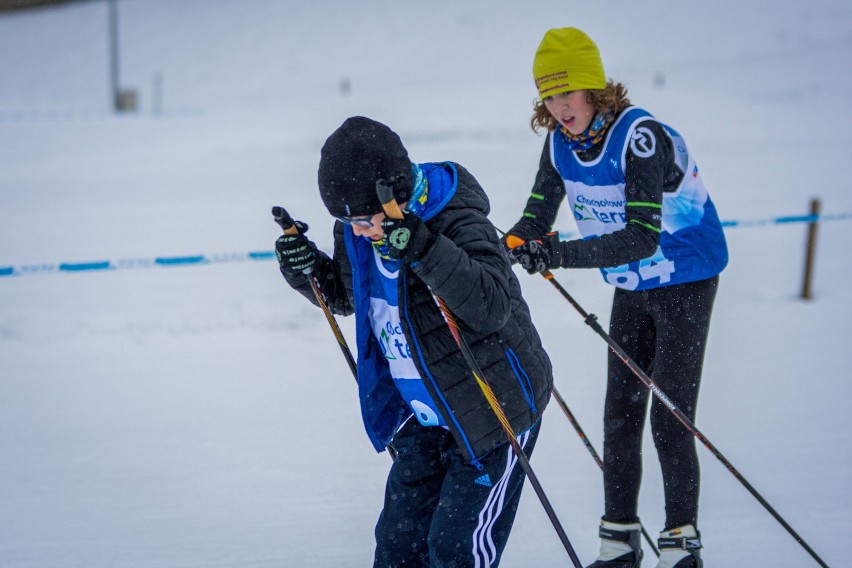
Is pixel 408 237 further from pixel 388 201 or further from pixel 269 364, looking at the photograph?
pixel 269 364

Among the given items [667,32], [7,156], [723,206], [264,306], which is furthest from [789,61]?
[264,306]

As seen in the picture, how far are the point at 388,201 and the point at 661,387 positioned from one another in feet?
4.50

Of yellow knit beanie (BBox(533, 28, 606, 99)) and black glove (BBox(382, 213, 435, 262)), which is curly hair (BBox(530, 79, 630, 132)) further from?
black glove (BBox(382, 213, 435, 262))

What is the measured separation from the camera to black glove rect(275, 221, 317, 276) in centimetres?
219

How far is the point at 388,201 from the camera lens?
68.6 inches

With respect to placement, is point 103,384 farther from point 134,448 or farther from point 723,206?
point 723,206

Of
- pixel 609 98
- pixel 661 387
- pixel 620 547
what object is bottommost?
pixel 620 547

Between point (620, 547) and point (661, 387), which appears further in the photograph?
point (620, 547)

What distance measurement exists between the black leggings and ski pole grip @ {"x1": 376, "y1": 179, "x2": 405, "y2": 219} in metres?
1.26

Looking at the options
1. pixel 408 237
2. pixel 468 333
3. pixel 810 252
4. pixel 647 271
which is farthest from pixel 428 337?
pixel 810 252

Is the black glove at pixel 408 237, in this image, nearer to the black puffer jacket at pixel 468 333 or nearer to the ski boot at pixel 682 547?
the black puffer jacket at pixel 468 333

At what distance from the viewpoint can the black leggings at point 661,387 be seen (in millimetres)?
2639

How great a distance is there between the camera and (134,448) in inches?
164

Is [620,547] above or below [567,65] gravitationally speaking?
below
